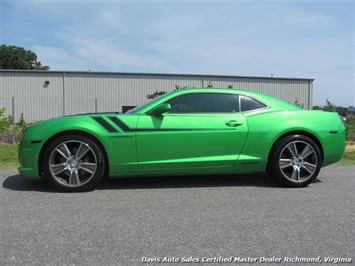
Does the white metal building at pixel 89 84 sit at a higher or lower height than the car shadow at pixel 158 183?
higher

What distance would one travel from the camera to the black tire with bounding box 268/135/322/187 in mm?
4965

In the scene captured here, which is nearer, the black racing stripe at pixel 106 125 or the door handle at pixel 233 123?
the black racing stripe at pixel 106 125

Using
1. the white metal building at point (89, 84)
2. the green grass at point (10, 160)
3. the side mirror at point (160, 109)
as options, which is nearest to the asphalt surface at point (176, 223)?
the side mirror at point (160, 109)

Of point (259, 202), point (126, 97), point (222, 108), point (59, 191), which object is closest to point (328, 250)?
point (259, 202)

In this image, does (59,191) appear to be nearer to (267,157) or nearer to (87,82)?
(267,157)

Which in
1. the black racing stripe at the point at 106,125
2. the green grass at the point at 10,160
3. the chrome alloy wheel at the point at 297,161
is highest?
the black racing stripe at the point at 106,125

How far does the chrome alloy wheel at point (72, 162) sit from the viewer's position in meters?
4.58

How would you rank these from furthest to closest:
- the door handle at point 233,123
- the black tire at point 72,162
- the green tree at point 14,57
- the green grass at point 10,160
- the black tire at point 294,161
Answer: the green tree at point 14,57 → the green grass at point 10,160 → the black tire at point 294,161 → the door handle at point 233,123 → the black tire at point 72,162

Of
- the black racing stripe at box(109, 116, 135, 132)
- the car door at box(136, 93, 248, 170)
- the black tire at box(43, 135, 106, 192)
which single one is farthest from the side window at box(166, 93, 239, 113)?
the black tire at box(43, 135, 106, 192)

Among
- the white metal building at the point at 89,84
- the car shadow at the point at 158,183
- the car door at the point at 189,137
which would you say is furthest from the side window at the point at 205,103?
the white metal building at the point at 89,84

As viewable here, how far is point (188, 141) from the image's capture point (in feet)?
15.6

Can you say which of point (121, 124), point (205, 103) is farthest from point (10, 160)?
point (205, 103)

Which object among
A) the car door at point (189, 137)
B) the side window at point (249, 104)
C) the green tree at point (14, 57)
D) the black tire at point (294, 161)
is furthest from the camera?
the green tree at point (14, 57)

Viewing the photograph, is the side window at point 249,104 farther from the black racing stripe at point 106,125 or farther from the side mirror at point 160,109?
the black racing stripe at point 106,125
